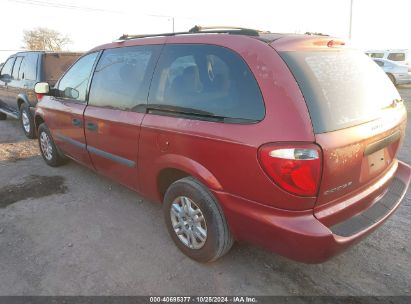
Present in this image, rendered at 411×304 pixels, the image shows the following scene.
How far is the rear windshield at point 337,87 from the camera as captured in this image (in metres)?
2.12

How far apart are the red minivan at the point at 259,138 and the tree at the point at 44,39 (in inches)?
1814

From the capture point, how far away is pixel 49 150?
5223mm

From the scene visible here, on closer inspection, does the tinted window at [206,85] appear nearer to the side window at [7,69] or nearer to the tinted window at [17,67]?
the tinted window at [17,67]

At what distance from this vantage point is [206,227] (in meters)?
2.66

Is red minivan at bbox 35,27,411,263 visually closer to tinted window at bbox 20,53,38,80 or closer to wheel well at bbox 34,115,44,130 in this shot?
wheel well at bbox 34,115,44,130

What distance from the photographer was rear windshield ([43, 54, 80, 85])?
6.51 metres

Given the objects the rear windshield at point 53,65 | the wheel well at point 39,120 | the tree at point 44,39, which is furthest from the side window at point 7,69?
the tree at point 44,39

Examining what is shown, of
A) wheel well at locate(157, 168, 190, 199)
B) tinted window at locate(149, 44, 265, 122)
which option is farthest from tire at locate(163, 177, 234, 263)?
tinted window at locate(149, 44, 265, 122)

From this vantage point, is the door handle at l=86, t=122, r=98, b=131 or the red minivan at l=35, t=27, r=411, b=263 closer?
the red minivan at l=35, t=27, r=411, b=263

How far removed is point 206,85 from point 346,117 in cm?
101

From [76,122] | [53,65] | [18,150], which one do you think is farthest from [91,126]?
[53,65]

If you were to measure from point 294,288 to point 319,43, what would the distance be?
1822mm

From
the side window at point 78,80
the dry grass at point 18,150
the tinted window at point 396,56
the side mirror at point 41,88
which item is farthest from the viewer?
the tinted window at point 396,56

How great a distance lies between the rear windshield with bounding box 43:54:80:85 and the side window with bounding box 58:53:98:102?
227 cm
